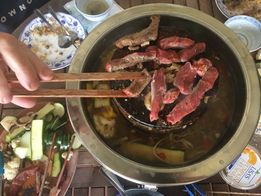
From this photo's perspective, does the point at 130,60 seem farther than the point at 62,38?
No

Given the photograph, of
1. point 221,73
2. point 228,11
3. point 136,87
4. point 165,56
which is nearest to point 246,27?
point 228,11

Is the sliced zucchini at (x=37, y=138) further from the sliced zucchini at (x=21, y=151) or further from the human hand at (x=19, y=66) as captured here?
the human hand at (x=19, y=66)

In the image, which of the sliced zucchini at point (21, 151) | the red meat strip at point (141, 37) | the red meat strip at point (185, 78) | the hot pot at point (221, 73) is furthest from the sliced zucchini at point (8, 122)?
the red meat strip at point (185, 78)

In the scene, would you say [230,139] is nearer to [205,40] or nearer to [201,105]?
[201,105]

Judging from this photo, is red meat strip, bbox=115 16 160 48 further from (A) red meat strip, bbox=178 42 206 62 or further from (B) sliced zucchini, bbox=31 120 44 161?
(B) sliced zucchini, bbox=31 120 44 161

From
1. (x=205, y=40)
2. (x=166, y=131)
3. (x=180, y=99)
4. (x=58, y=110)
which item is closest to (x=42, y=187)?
(x=58, y=110)

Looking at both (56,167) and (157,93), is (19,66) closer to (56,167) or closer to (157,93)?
(157,93)
